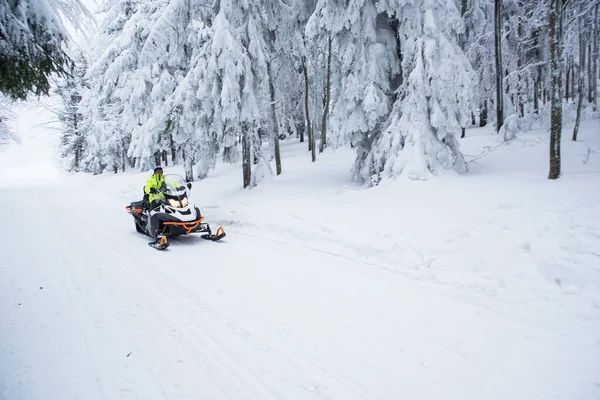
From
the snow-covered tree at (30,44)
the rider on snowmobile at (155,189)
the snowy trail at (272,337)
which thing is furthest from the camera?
the rider on snowmobile at (155,189)

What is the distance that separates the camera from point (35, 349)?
3488mm

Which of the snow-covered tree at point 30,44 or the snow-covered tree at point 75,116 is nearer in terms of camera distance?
the snow-covered tree at point 30,44

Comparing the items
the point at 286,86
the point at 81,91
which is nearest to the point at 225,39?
the point at 286,86

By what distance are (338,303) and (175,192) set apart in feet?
18.1

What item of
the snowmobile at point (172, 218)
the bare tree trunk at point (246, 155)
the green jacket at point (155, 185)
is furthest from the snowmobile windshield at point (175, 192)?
the bare tree trunk at point (246, 155)

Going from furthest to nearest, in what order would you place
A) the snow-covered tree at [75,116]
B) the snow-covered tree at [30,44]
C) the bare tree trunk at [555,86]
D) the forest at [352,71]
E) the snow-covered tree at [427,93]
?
the snow-covered tree at [75,116]
the forest at [352,71]
the snow-covered tree at [427,93]
the bare tree trunk at [555,86]
the snow-covered tree at [30,44]

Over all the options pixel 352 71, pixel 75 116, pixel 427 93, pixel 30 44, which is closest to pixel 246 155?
pixel 352 71

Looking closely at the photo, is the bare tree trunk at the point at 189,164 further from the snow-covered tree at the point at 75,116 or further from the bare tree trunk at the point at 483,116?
the snow-covered tree at the point at 75,116

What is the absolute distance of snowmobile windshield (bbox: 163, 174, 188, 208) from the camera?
803 cm

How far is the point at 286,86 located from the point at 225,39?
668 centimetres

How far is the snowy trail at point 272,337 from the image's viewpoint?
113 inches

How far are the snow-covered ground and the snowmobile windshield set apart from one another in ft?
3.13

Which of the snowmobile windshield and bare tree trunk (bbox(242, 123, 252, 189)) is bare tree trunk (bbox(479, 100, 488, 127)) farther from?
the snowmobile windshield

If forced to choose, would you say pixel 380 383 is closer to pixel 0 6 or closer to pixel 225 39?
Answer: pixel 0 6
